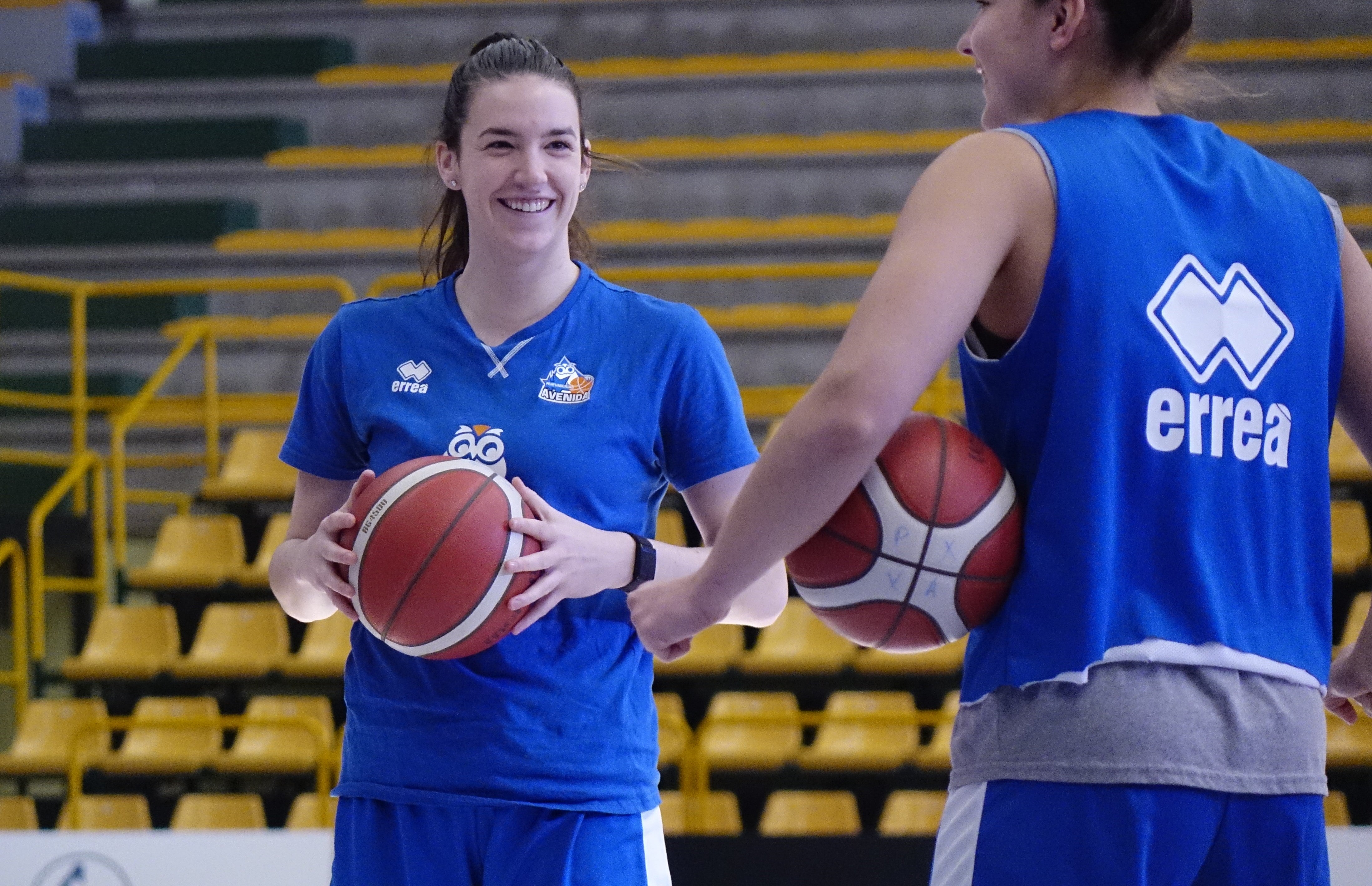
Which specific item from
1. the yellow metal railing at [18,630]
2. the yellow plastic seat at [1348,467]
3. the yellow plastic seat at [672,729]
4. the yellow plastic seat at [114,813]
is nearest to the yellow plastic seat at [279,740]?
the yellow plastic seat at [114,813]

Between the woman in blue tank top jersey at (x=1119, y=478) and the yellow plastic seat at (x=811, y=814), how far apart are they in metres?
3.79

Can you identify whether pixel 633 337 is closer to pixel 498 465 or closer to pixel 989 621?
pixel 498 465

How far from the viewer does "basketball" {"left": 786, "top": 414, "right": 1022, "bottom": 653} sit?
148 cm

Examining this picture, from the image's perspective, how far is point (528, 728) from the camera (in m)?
1.90

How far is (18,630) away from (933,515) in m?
5.45

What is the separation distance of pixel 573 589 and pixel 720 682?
4.08m

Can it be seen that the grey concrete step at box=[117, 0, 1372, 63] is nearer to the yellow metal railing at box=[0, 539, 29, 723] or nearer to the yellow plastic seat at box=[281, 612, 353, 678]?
the yellow plastic seat at box=[281, 612, 353, 678]

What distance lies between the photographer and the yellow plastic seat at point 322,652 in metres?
5.97

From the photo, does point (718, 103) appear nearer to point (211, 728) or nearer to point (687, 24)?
point (687, 24)

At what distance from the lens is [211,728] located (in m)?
5.48

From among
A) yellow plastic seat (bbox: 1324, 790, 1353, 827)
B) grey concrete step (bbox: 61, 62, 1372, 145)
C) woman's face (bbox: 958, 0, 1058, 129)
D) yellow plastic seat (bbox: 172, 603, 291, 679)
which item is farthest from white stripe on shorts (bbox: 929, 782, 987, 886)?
grey concrete step (bbox: 61, 62, 1372, 145)

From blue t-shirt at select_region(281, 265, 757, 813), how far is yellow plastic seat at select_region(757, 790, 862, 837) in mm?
3292

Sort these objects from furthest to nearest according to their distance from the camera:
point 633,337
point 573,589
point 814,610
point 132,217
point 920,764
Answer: point 132,217, point 920,764, point 633,337, point 573,589, point 814,610

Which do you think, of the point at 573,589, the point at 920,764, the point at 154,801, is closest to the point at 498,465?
the point at 573,589
